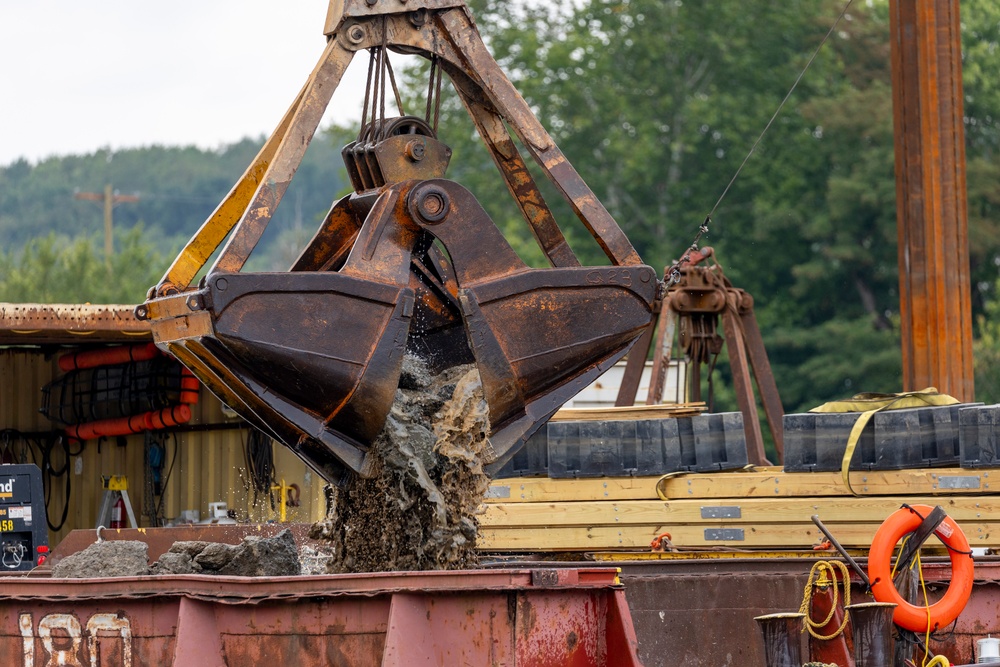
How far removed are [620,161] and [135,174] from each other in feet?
279

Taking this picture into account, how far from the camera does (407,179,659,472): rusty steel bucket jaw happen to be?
7641 millimetres

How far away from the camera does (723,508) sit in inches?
455

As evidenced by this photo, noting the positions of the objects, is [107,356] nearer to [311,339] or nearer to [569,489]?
[569,489]

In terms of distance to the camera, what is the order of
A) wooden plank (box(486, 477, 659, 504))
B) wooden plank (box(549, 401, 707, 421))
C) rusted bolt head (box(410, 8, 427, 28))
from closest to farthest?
rusted bolt head (box(410, 8, 427, 28))
wooden plank (box(486, 477, 659, 504))
wooden plank (box(549, 401, 707, 421))

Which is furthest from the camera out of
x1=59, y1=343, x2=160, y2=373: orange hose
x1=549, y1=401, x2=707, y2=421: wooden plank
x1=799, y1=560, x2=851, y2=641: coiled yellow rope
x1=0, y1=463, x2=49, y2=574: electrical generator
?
x1=59, y1=343, x2=160, y2=373: orange hose

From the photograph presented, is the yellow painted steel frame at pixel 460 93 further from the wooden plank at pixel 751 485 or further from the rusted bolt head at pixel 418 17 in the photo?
the wooden plank at pixel 751 485

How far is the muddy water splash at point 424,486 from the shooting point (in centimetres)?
782

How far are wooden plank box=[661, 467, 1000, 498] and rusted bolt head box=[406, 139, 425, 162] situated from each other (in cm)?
465

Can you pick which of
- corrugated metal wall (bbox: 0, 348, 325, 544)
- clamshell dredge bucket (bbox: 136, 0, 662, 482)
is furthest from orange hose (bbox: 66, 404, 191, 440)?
clamshell dredge bucket (bbox: 136, 0, 662, 482)


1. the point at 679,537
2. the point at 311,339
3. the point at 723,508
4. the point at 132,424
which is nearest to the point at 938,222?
the point at 723,508

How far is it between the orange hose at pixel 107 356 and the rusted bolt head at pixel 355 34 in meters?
7.33

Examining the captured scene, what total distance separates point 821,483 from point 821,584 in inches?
142

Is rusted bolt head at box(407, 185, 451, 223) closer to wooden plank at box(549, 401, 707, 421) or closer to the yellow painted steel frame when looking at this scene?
the yellow painted steel frame

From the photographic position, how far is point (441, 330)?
8344 mm
